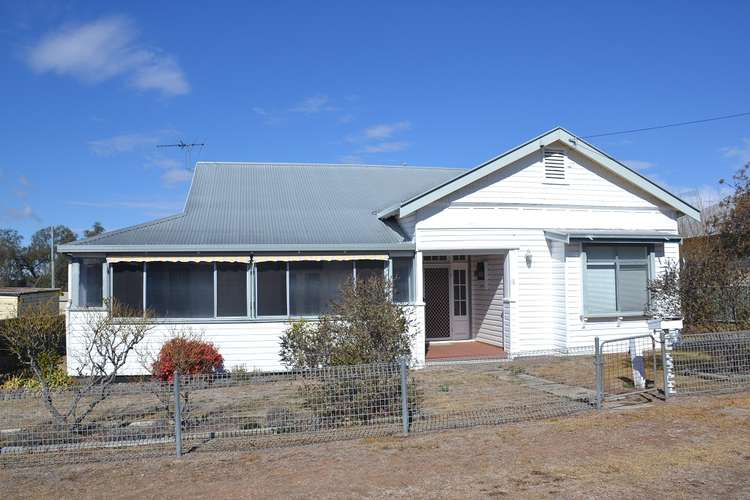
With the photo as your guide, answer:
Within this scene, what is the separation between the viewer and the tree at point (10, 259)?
54656 mm

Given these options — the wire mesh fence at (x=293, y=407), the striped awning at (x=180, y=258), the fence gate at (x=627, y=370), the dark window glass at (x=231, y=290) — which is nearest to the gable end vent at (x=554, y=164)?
the fence gate at (x=627, y=370)

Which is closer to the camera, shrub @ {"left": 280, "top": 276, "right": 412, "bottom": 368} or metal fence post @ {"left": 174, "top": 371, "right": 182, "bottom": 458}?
metal fence post @ {"left": 174, "top": 371, "right": 182, "bottom": 458}

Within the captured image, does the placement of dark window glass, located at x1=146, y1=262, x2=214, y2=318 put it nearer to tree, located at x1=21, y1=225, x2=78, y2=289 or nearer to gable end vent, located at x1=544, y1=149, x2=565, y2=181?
gable end vent, located at x1=544, y1=149, x2=565, y2=181

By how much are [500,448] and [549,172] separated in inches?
372

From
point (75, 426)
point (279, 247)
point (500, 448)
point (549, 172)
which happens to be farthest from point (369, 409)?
point (549, 172)

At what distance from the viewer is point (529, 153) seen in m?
15.2

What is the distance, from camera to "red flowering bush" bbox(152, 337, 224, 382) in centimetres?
1189

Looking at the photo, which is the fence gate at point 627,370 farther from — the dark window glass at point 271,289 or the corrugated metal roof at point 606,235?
the dark window glass at point 271,289

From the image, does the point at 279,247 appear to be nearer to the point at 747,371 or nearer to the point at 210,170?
the point at 210,170

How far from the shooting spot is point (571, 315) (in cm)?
1486

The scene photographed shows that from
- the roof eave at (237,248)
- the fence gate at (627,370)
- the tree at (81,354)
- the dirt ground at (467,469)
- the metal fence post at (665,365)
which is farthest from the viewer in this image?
the roof eave at (237,248)

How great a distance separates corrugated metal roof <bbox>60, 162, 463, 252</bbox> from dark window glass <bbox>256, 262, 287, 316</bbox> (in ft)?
1.96

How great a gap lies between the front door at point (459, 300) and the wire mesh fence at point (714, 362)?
729cm

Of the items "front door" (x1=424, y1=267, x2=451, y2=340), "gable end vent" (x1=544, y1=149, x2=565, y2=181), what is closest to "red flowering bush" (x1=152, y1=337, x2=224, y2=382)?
"front door" (x1=424, y1=267, x2=451, y2=340)
